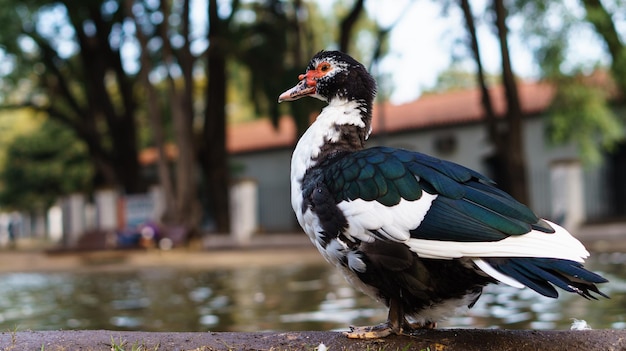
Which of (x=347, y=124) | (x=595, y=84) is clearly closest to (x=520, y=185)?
(x=595, y=84)

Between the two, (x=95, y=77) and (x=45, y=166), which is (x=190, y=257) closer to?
(x=95, y=77)

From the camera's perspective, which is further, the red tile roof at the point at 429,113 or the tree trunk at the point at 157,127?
the red tile roof at the point at 429,113

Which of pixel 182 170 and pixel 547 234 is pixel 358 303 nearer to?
pixel 547 234

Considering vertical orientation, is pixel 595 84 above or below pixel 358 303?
above

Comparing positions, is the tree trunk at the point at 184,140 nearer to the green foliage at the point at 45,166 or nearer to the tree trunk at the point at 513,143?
the tree trunk at the point at 513,143

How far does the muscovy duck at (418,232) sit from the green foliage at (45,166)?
2987 cm

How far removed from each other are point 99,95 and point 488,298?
17.7 m

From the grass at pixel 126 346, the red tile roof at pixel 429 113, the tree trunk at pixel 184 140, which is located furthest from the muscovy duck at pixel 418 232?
the red tile roof at pixel 429 113

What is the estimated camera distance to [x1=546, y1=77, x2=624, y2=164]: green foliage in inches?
764

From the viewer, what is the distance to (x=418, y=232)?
129 inches

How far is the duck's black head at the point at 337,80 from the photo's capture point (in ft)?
13.0

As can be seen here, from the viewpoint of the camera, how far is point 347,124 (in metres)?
3.93

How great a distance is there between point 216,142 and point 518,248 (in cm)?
1947

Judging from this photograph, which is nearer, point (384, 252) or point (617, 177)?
point (384, 252)
